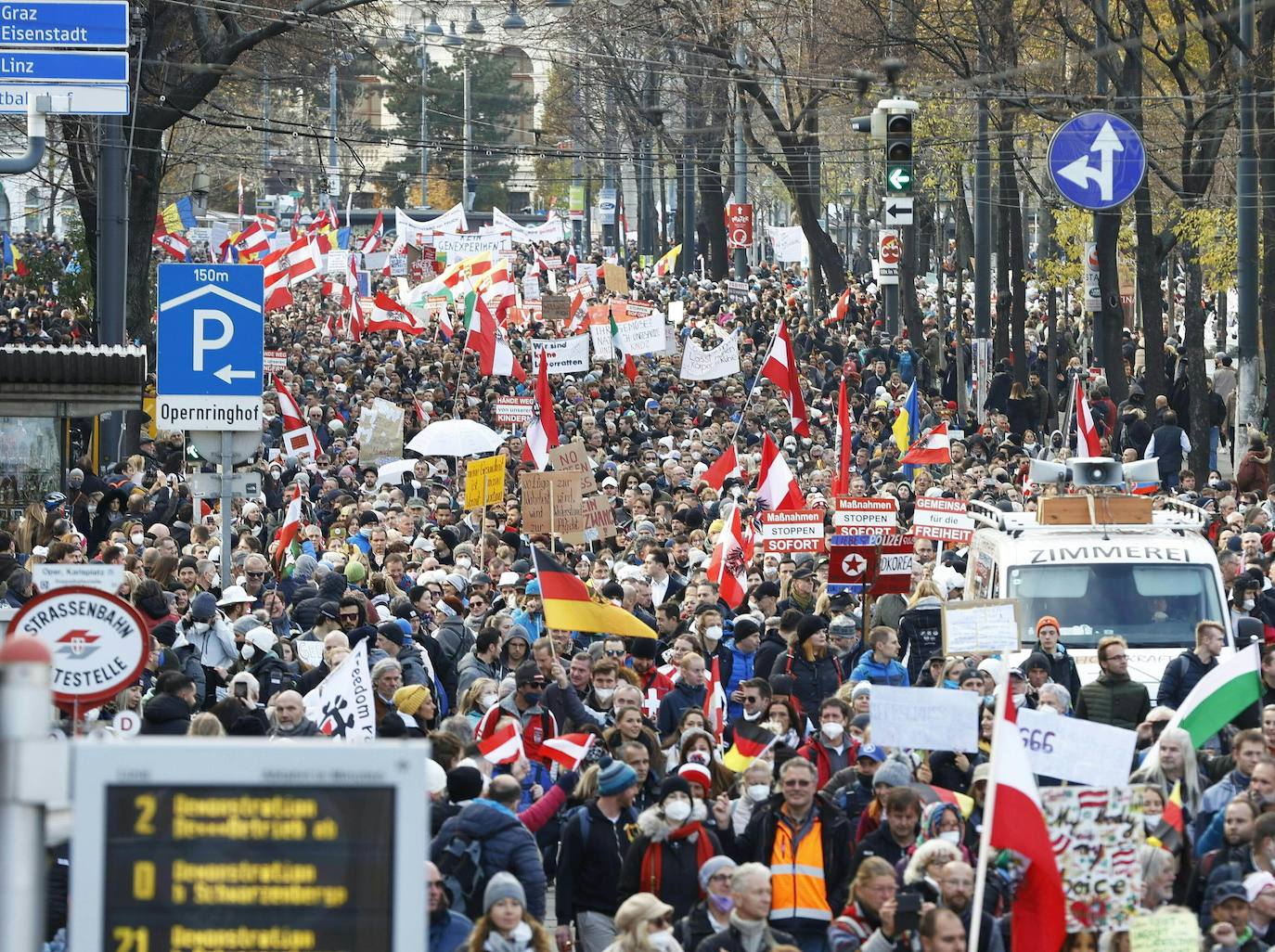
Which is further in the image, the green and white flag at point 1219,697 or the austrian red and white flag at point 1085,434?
the austrian red and white flag at point 1085,434

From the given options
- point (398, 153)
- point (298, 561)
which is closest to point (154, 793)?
point (298, 561)

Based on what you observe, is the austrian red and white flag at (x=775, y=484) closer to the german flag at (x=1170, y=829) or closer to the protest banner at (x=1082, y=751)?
the german flag at (x=1170, y=829)

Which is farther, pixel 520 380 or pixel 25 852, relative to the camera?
pixel 520 380

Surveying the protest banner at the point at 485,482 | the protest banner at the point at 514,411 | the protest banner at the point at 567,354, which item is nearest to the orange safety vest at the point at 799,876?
the protest banner at the point at 485,482

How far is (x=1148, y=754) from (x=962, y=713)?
0.92m

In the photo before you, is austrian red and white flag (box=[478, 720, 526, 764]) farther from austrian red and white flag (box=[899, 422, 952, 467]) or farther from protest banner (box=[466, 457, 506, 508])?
austrian red and white flag (box=[899, 422, 952, 467])

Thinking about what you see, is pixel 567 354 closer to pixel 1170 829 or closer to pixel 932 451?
pixel 932 451

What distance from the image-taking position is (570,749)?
11.7 m

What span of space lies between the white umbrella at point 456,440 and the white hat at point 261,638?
485 inches

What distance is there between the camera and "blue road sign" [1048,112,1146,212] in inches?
961

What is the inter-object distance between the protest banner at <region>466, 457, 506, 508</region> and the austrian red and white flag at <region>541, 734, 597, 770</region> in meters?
11.8

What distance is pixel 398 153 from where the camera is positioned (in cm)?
13400

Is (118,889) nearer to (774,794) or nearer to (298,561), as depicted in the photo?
(774,794)

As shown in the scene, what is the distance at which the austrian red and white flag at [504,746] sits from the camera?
11.3m
